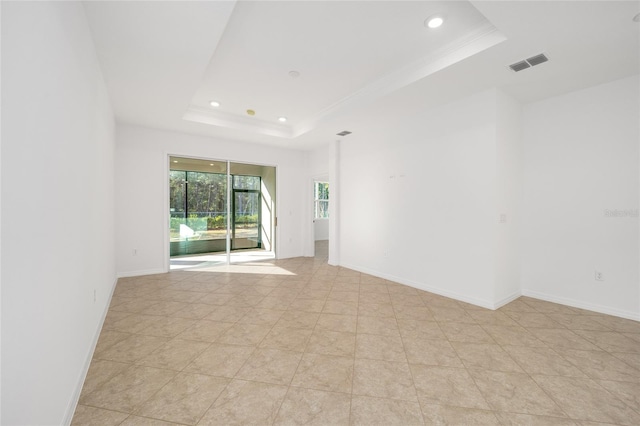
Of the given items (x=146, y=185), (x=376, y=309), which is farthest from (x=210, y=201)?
(x=376, y=309)

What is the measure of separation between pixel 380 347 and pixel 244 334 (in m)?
1.36

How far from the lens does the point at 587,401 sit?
1.80 meters

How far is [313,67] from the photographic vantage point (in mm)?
3342

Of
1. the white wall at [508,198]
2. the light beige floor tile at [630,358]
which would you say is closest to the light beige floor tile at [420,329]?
the white wall at [508,198]

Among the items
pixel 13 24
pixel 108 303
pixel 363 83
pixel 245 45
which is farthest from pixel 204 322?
pixel 363 83

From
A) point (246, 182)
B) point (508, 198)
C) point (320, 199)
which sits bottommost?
point (508, 198)

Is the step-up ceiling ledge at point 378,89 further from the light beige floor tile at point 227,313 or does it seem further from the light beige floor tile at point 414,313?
the light beige floor tile at point 227,313

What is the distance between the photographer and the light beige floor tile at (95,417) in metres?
1.60

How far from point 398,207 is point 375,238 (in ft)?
2.65

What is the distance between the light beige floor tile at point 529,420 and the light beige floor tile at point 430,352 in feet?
1.71

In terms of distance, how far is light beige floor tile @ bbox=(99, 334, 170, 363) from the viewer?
2297 millimetres

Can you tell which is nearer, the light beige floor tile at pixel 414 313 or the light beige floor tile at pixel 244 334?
the light beige floor tile at pixel 244 334

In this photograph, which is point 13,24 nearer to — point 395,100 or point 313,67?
point 313,67

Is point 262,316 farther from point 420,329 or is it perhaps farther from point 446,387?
point 446,387
